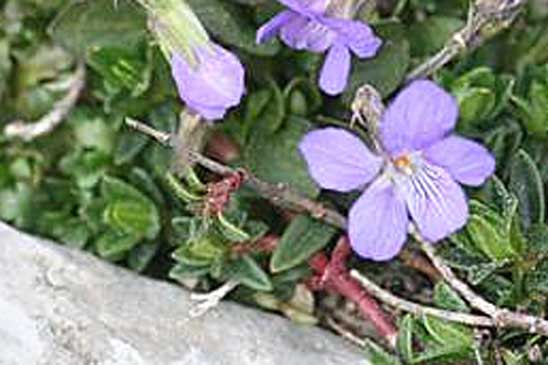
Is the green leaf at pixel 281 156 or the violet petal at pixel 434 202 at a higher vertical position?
the violet petal at pixel 434 202

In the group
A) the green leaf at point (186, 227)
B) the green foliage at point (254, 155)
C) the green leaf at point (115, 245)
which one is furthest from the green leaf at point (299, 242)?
the green leaf at point (115, 245)

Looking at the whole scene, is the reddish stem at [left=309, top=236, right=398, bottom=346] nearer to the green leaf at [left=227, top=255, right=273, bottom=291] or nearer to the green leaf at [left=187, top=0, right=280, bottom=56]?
the green leaf at [left=227, top=255, right=273, bottom=291]

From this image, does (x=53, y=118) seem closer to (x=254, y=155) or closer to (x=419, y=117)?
(x=254, y=155)

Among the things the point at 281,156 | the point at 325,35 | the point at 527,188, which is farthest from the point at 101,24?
the point at 527,188

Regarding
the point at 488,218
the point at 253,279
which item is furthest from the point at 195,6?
the point at 488,218

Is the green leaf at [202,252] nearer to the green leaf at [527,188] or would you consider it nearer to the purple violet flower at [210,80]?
the purple violet flower at [210,80]

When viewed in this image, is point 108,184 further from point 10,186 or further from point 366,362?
point 366,362
